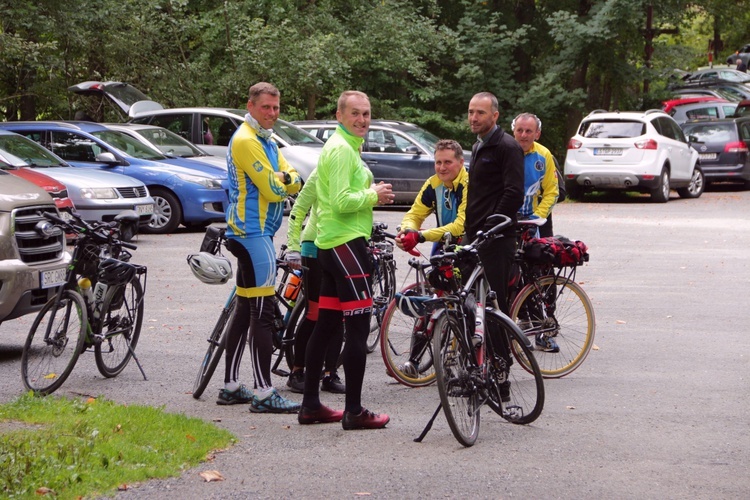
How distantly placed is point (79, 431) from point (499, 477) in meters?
2.17

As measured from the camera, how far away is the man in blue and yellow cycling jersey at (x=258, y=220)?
23.0 ft

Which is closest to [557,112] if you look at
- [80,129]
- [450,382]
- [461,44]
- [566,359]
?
[461,44]

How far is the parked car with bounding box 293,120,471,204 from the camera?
2267 centimetres

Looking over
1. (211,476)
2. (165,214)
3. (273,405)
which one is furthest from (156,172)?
(211,476)

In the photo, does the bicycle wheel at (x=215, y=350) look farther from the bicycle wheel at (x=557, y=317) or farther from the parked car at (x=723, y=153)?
the parked car at (x=723, y=153)

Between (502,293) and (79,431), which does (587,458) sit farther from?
(79,431)

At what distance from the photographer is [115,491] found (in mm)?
5371

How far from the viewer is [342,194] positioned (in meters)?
6.35

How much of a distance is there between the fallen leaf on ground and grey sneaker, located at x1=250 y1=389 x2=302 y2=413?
1.39 m

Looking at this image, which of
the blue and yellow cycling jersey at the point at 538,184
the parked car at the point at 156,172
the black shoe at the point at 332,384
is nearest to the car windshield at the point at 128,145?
the parked car at the point at 156,172

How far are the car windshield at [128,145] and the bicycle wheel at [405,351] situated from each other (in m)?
11.6

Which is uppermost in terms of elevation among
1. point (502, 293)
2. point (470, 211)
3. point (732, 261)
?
point (470, 211)

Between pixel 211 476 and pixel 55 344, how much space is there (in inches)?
101

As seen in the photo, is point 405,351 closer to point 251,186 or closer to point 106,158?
point 251,186
